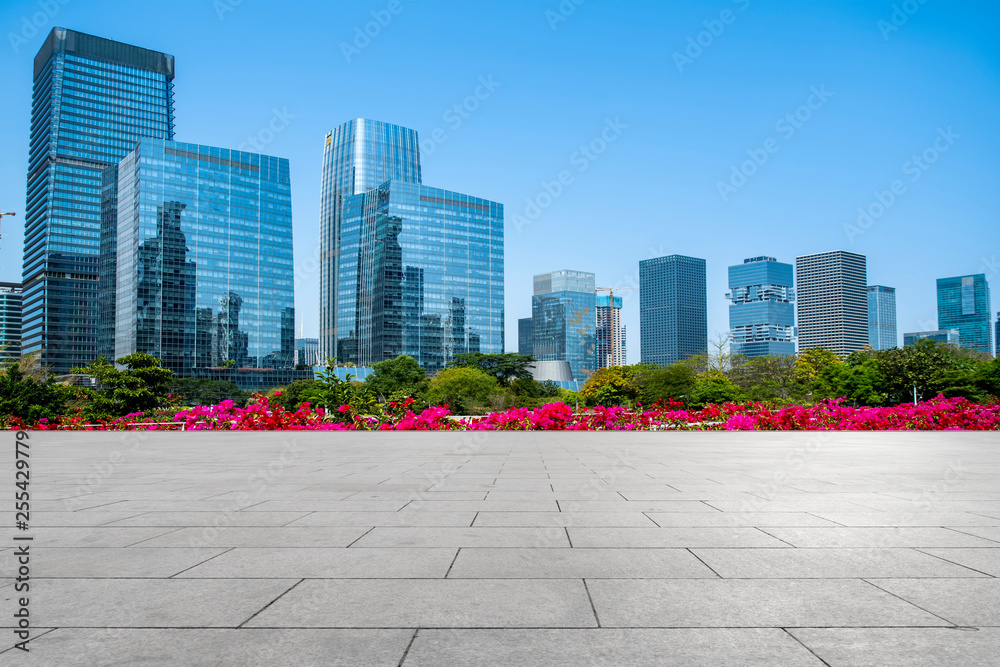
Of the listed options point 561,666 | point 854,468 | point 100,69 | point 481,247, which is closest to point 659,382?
point 854,468

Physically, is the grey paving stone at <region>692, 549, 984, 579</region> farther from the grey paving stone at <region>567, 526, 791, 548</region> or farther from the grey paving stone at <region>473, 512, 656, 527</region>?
the grey paving stone at <region>473, 512, 656, 527</region>

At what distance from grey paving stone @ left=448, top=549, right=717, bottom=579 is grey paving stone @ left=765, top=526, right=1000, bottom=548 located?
1196 millimetres

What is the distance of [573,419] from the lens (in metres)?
25.3

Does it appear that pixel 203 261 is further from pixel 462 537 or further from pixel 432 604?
pixel 432 604

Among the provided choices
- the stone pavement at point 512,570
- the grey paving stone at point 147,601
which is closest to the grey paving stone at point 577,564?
the stone pavement at point 512,570

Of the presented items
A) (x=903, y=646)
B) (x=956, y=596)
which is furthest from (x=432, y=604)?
(x=956, y=596)

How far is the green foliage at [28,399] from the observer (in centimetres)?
2455

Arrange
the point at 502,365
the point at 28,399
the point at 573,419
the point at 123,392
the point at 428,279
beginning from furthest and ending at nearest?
1. the point at 428,279
2. the point at 502,365
3. the point at 123,392
4. the point at 573,419
5. the point at 28,399

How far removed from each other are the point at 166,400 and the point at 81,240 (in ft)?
561

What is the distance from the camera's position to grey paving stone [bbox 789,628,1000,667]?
2.93 m

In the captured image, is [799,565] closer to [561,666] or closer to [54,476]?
[561,666]

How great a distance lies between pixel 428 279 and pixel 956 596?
176 m

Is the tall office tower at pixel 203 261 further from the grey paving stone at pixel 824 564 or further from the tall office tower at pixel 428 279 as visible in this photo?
the grey paving stone at pixel 824 564

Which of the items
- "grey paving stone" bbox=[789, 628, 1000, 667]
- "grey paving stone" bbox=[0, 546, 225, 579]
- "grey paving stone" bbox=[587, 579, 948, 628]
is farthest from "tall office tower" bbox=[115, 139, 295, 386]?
"grey paving stone" bbox=[789, 628, 1000, 667]
